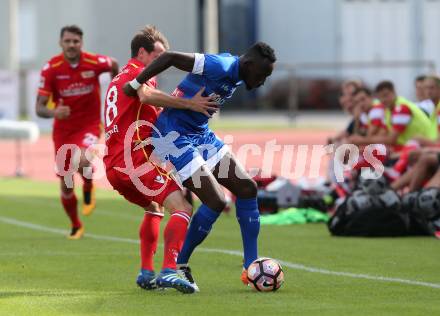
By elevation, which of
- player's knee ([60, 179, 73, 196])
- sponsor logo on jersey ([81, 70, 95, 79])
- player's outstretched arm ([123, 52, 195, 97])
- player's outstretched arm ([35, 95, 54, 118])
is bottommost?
player's knee ([60, 179, 73, 196])

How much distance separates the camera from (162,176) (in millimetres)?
9516

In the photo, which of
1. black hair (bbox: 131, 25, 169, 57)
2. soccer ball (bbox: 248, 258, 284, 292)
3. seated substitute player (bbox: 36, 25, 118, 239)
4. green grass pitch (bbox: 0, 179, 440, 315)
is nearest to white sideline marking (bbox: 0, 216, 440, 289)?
green grass pitch (bbox: 0, 179, 440, 315)

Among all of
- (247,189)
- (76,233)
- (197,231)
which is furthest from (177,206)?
(76,233)

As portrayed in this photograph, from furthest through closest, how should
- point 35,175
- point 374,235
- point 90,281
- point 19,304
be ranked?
point 35,175 → point 374,235 → point 90,281 → point 19,304

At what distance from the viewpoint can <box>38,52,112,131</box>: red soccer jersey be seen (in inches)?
556

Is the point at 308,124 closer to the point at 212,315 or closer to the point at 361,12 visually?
the point at 361,12

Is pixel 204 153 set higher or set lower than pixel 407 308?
higher

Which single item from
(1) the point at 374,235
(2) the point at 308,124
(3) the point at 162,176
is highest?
(3) the point at 162,176

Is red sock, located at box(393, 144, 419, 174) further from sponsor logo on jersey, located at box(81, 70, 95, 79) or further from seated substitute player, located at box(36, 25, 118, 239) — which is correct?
sponsor logo on jersey, located at box(81, 70, 95, 79)

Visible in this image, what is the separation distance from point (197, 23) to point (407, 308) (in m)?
39.9

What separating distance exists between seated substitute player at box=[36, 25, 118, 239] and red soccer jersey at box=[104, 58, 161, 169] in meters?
4.13

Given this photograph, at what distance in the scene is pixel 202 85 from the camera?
9555mm

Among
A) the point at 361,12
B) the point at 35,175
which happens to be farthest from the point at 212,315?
the point at 361,12

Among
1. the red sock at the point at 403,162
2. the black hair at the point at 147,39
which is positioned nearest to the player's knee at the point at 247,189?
the black hair at the point at 147,39
